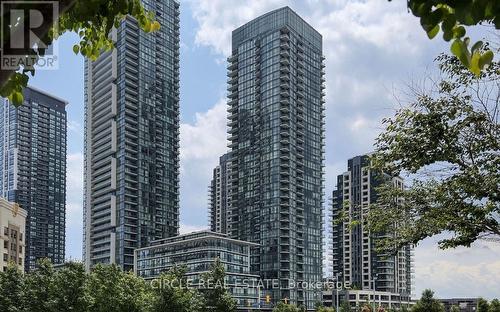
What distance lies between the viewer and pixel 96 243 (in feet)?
377

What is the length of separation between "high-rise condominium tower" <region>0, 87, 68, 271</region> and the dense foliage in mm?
91743

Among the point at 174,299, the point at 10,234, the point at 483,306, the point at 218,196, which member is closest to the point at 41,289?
the point at 174,299

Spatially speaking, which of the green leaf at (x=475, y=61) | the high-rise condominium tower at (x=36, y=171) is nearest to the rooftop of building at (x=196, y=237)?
the high-rise condominium tower at (x=36, y=171)

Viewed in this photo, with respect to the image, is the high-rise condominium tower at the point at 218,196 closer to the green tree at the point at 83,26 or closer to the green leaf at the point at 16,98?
the green tree at the point at 83,26

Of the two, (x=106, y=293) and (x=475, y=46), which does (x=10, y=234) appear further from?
(x=475, y=46)

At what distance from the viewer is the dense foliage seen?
28.9 meters

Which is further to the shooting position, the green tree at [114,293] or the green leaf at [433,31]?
the green tree at [114,293]

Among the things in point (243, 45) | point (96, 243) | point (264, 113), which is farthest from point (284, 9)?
point (96, 243)

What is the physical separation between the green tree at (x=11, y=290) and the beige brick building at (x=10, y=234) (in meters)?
27.0

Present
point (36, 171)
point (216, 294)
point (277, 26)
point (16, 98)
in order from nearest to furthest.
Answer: point (16, 98) < point (216, 294) < point (277, 26) < point (36, 171)

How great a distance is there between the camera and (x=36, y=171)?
12512 centimetres

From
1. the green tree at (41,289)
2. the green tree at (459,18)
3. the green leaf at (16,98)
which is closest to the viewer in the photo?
the green tree at (459,18)

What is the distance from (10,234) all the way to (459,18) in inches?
2750

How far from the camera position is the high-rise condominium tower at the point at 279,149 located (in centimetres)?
10469
